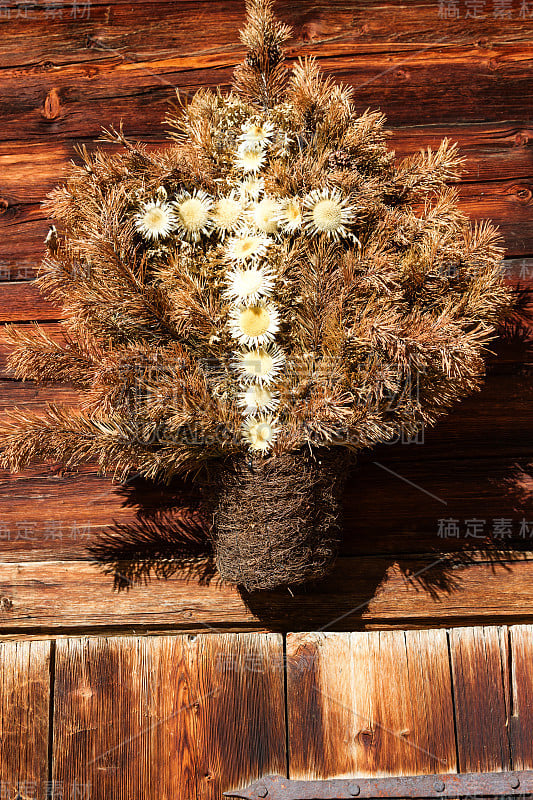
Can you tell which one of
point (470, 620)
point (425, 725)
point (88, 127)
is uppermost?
point (88, 127)

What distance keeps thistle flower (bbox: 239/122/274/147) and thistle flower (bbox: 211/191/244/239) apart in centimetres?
8

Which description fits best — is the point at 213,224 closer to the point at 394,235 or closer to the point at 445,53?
the point at 394,235

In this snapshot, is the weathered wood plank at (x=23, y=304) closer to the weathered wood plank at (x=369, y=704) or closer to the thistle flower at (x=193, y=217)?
the thistle flower at (x=193, y=217)

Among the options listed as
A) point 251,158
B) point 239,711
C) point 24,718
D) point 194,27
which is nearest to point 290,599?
point 239,711

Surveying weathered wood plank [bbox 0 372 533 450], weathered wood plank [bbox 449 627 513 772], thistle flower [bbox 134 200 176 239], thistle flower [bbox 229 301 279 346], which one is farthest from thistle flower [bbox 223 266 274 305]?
weathered wood plank [bbox 449 627 513 772]

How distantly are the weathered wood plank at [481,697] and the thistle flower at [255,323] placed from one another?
482 mm

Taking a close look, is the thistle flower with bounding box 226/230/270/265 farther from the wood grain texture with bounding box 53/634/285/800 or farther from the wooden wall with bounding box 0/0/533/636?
the wood grain texture with bounding box 53/634/285/800

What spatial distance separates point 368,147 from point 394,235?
116mm

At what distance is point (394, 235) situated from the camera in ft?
2.99

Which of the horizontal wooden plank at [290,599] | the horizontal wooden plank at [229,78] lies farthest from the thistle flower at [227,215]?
the horizontal wooden plank at [290,599]

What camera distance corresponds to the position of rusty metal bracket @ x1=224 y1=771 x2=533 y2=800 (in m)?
0.94

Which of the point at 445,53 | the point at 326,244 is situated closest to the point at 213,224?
the point at 326,244

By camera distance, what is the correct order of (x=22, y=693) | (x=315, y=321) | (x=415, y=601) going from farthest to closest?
(x=415, y=601) → (x=22, y=693) → (x=315, y=321)

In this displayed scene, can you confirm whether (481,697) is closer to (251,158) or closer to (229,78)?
(251,158)
